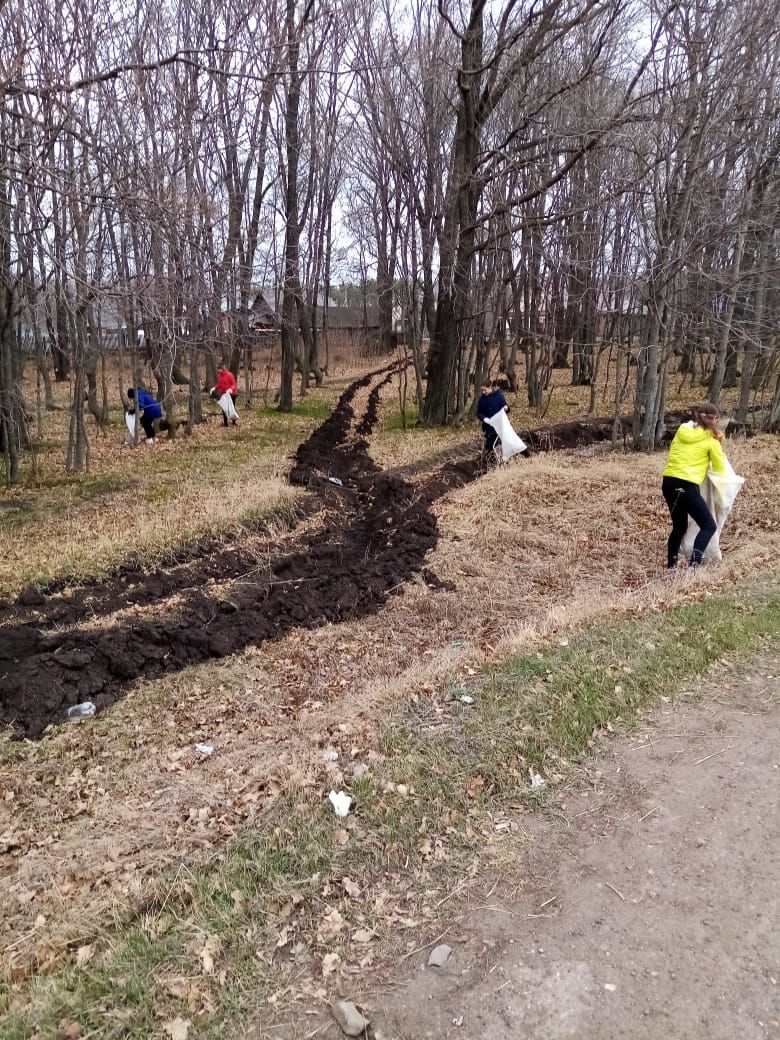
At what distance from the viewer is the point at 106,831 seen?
3.73m

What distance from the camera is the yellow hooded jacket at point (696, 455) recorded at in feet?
22.2

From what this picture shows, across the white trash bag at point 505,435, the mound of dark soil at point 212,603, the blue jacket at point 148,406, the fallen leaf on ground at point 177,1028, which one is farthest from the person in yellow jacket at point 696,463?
the blue jacket at point 148,406

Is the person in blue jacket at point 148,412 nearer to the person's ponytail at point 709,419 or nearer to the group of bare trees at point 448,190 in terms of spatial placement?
the group of bare trees at point 448,190

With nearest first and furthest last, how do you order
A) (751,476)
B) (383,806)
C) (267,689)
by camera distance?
1. (383,806)
2. (267,689)
3. (751,476)

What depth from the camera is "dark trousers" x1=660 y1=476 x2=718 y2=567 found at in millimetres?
6852

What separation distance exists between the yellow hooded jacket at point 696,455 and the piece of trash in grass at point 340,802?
4885 mm

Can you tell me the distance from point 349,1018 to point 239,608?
4787 mm

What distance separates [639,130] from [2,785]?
14.0m

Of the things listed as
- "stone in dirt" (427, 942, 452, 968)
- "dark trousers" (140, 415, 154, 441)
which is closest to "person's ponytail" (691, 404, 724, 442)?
"stone in dirt" (427, 942, 452, 968)

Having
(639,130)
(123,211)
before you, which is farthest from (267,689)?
(639,130)

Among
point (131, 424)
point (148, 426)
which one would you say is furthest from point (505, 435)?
point (131, 424)

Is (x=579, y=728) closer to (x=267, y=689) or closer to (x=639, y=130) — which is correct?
(x=267, y=689)

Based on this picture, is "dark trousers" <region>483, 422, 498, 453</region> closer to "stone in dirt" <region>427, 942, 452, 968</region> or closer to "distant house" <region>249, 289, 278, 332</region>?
"distant house" <region>249, 289, 278, 332</region>

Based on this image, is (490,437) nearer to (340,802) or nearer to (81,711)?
(81,711)
